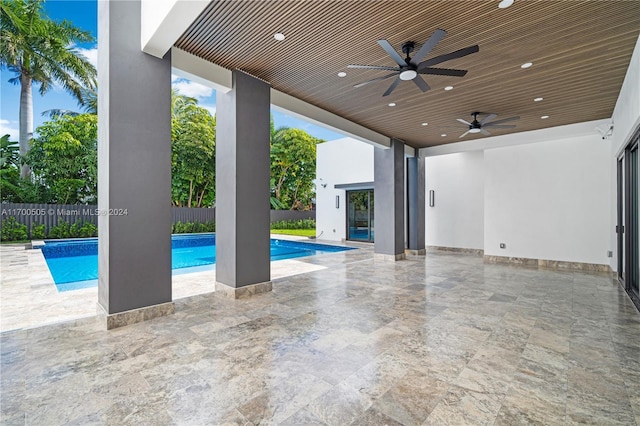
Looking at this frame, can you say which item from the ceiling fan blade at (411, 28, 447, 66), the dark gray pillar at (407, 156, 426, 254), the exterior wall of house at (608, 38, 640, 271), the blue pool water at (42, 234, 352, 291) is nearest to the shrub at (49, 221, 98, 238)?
the blue pool water at (42, 234, 352, 291)

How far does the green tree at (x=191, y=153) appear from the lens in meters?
17.2

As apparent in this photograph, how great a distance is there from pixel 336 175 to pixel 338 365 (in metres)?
12.0

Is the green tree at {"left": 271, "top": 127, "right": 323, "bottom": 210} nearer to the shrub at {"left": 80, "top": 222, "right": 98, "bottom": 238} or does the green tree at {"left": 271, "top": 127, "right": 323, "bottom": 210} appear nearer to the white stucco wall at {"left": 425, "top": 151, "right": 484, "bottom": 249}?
the shrub at {"left": 80, "top": 222, "right": 98, "bottom": 238}

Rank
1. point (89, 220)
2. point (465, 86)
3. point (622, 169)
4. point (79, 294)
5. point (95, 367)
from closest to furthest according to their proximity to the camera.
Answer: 1. point (95, 367)
2. point (79, 294)
3. point (465, 86)
4. point (622, 169)
5. point (89, 220)

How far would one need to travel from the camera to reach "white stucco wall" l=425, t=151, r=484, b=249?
1026 cm

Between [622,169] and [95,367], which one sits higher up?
[622,169]

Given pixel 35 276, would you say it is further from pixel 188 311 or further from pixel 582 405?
pixel 582 405

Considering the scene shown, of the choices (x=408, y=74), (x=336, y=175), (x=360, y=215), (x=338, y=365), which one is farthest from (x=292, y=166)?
(x=338, y=365)

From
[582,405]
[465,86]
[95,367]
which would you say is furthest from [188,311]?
[465,86]

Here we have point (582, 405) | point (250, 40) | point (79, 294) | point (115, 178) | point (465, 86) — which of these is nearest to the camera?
point (582, 405)

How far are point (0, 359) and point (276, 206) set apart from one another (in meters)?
19.7

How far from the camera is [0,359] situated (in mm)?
2758

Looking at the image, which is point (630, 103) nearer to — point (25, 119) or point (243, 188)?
point (243, 188)

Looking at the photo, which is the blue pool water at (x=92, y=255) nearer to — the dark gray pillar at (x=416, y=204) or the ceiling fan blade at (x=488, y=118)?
the dark gray pillar at (x=416, y=204)
